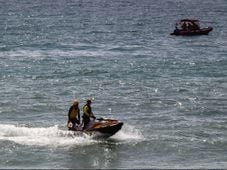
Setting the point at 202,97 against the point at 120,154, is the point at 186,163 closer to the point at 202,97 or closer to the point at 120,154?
the point at 120,154

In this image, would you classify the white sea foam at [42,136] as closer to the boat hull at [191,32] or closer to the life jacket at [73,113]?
the life jacket at [73,113]

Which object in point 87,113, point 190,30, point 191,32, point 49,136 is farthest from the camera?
point 190,30

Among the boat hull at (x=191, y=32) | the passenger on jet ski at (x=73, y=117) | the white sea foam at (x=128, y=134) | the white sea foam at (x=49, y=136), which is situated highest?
the boat hull at (x=191, y=32)

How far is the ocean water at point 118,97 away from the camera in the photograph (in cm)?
2833

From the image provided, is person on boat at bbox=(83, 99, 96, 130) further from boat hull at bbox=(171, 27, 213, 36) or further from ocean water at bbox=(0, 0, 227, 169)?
boat hull at bbox=(171, 27, 213, 36)

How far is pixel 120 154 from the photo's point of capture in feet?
93.6

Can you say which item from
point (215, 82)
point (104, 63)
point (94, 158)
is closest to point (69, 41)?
point (104, 63)

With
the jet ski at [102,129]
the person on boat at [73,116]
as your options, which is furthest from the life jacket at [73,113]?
the jet ski at [102,129]

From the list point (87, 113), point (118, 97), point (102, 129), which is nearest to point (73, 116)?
point (87, 113)

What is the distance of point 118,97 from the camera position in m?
40.4

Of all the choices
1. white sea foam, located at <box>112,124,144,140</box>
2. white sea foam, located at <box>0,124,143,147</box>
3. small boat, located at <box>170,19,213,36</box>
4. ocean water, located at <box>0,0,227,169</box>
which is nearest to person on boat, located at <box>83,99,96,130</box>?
white sea foam, located at <box>0,124,143,147</box>

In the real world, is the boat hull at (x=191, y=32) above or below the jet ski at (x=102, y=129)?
above

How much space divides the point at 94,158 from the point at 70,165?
4.81ft

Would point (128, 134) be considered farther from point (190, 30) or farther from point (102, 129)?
point (190, 30)
